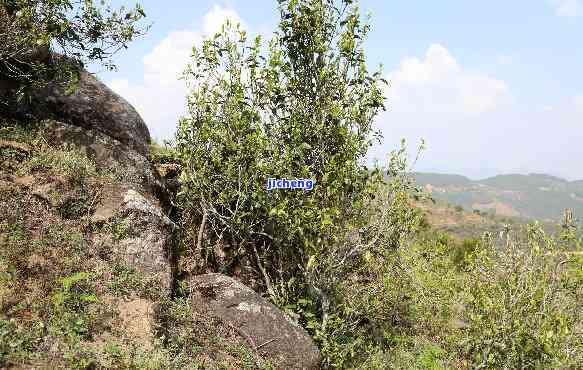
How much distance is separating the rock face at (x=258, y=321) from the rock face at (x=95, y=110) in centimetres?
638

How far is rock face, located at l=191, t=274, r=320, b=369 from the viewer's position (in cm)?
1100

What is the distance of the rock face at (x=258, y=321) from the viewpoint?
11000 millimetres

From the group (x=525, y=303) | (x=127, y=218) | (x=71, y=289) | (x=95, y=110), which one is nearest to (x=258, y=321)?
(x=127, y=218)

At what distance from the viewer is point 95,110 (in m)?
15.4

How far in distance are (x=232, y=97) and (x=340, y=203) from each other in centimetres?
442

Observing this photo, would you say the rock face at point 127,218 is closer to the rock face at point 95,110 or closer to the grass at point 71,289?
the grass at point 71,289

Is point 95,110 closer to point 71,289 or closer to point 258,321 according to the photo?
point 71,289

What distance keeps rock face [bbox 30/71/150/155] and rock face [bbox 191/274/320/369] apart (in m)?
6.38

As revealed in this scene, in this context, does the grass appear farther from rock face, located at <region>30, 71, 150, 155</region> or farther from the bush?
the bush

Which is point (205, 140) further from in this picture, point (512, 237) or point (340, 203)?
point (512, 237)

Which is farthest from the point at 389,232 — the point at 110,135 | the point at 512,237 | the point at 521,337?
the point at 110,135

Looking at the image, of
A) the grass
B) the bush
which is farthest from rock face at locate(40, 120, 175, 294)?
the bush

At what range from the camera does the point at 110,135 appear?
1514cm

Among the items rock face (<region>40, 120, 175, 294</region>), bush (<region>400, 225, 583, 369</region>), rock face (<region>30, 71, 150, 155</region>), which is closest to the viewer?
bush (<region>400, 225, 583, 369</region>)
